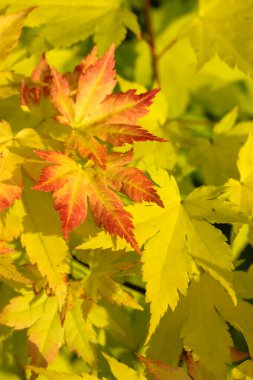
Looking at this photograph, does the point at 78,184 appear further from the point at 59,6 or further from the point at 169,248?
the point at 59,6

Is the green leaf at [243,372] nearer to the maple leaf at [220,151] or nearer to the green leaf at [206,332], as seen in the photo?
the green leaf at [206,332]

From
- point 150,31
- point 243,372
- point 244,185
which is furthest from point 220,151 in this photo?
point 243,372

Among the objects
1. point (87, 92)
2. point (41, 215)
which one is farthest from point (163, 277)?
point (87, 92)

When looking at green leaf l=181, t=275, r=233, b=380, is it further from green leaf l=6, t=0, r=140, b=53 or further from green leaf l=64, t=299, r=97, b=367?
green leaf l=6, t=0, r=140, b=53

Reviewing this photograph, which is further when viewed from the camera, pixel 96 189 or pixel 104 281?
pixel 104 281

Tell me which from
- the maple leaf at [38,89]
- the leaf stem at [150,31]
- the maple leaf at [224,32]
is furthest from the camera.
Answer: the leaf stem at [150,31]

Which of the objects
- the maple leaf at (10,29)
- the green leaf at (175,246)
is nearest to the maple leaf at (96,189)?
the green leaf at (175,246)

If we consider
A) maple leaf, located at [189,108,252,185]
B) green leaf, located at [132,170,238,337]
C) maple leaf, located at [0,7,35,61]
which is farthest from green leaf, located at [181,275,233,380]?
maple leaf, located at [0,7,35,61]

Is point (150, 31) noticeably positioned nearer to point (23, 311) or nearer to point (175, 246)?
point (175, 246)
